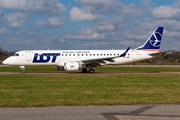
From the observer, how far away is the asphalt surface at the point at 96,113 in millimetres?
8516

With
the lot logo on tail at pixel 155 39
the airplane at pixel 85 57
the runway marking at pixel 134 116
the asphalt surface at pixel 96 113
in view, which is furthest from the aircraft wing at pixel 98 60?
the runway marking at pixel 134 116

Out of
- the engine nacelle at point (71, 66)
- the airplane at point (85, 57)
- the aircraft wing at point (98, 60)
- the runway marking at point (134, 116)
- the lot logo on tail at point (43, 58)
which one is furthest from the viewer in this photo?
the lot logo on tail at point (43, 58)

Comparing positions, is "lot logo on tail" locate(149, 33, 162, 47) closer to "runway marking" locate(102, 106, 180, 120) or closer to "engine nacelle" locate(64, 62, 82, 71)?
"engine nacelle" locate(64, 62, 82, 71)

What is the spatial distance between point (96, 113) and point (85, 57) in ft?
87.4

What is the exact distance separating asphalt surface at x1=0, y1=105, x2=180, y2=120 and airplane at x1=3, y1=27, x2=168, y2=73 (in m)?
22.4

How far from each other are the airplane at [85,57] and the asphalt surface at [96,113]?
73.5 ft

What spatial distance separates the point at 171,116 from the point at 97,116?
2.08 meters

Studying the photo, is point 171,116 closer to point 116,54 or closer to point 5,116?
point 5,116

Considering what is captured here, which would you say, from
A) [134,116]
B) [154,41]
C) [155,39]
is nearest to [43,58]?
[154,41]

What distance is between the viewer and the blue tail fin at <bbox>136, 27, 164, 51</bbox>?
36.7 m

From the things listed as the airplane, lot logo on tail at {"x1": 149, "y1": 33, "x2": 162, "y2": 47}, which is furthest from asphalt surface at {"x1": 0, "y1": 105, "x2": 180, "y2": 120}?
lot logo on tail at {"x1": 149, "y1": 33, "x2": 162, "y2": 47}

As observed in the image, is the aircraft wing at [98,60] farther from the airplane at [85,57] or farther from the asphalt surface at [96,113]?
the asphalt surface at [96,113]

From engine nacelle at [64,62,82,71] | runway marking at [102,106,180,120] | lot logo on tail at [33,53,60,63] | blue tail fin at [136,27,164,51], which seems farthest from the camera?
blue tail fin at [136,27,164,51]

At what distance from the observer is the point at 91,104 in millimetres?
11273
